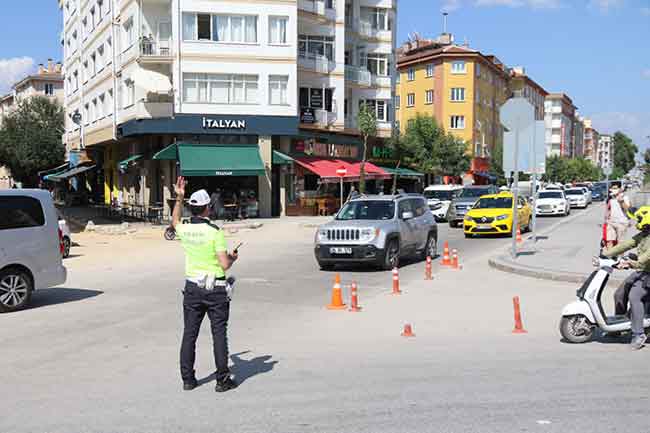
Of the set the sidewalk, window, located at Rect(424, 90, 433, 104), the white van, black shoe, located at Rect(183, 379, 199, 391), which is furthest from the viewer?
window, located at Rect(424, 90, 433, 104)

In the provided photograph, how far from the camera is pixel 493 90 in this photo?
7606 centimetres

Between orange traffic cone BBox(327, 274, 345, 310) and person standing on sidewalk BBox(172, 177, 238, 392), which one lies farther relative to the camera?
orange traffic cone BBox(327, 274, 345, 310)

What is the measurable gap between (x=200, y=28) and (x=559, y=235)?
2213 centimetres

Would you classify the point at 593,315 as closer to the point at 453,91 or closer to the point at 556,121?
the point at 453,91

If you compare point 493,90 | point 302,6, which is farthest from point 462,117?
point 302,6

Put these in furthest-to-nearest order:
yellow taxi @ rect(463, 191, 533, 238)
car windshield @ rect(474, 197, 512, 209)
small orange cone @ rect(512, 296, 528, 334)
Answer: car windshield @ rect(474, 197, 512, 209) < yellow taxi @ rect(463, 191, 533, 238) < small orange cone @ rect(512, 296, 528, 334)

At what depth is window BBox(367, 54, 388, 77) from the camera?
155 feet

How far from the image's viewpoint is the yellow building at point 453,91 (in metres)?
67.2

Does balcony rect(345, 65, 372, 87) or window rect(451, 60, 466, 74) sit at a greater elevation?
window rect(451, 60, 466, 74)

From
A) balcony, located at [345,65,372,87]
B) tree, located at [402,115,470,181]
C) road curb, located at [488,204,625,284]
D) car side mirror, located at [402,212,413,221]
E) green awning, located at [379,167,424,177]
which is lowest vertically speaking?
road curb, located at [488,204,625,284]

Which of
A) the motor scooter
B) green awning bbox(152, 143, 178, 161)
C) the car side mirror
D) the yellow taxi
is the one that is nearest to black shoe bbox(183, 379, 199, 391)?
the motor scooter

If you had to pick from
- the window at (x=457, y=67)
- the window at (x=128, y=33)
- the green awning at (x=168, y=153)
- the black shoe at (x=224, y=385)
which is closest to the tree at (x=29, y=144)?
the window at (x=128, y=33)

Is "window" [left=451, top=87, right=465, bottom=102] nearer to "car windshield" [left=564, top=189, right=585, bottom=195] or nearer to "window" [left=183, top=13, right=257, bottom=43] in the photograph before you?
"car windshield" [left=564, top=189, right=585, bottom=195]

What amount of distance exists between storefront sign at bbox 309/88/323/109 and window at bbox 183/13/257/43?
5.28 m
